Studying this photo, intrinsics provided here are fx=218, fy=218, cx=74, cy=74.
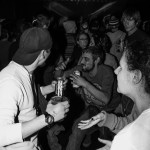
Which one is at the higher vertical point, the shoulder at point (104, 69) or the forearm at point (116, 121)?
the shoulder at point (104, 69)

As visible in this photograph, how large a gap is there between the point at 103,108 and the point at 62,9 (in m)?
7.76

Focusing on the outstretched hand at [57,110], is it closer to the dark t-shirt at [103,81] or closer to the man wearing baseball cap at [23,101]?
the man wearing baseball cap at [23,101]

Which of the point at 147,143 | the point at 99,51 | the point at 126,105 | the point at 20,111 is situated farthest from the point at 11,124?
the point at 99,51

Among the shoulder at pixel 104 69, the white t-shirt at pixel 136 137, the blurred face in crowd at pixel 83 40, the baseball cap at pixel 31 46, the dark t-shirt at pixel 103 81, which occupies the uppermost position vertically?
the baseball cap at pixel 31 46

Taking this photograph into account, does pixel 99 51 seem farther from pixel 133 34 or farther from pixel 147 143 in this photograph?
pixel 147 143

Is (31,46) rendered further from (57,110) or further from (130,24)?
(130,24)

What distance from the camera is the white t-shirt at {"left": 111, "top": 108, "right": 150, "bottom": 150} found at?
1039 mm

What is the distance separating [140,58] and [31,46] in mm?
835

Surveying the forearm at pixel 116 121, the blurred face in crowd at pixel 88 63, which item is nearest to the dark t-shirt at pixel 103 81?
the blurred face in crowd at pixel 88 63

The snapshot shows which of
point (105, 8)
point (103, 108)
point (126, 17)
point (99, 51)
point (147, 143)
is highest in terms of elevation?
point (105, 8)

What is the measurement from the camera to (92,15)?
398 inches

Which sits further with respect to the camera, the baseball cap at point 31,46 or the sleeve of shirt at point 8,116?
the baseball cap at point 31,46

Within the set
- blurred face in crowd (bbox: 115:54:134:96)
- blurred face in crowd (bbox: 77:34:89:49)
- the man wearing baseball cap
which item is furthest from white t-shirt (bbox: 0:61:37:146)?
blurred face in crowd (bbox: 77:34:89:49)

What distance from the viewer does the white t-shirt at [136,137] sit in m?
1.04
